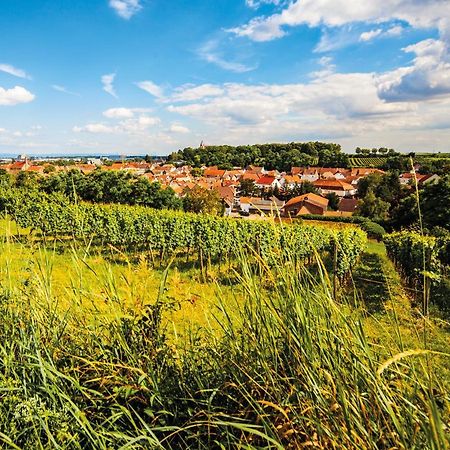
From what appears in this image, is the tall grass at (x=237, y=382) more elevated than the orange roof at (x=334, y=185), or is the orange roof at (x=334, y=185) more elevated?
the tall grass at (x=237, y=382)

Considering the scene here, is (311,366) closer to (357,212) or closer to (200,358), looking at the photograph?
(200,358)

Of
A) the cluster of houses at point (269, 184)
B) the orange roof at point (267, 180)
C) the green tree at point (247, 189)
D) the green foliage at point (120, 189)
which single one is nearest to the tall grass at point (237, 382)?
the cluster of houses at point (269, 184)

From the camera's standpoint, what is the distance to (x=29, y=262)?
2.10m

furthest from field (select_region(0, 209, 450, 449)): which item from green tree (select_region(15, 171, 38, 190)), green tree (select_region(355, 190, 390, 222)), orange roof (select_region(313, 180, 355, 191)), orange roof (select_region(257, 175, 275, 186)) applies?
orange roof (select_region(257, 175, 275, 186))

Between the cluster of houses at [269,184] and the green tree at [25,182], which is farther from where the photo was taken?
the cluster of houses at [269,184]

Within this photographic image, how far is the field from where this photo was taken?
97 centimetres

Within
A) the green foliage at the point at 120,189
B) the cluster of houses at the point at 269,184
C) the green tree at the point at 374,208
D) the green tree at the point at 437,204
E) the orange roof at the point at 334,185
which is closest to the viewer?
the green tree at the point at 437,204

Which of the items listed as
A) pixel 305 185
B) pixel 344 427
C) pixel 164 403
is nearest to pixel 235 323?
pixel 164 403

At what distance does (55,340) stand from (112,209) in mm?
20391

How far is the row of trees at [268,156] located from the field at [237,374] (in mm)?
141778

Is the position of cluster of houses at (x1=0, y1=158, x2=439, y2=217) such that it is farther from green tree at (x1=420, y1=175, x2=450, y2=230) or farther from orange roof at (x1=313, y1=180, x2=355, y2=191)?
green tree at (x1=420, y1=175, x2=450, y2=230)

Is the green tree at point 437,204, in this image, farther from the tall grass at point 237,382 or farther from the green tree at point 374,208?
the tall grass at point 237,382

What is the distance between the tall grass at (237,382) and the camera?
3.16 ft

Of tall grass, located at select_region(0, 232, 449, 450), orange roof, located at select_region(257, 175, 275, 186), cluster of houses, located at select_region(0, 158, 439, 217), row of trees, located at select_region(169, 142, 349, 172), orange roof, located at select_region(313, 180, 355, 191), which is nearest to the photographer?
tall grass, located at select_region(0, 232, 449, 450)
